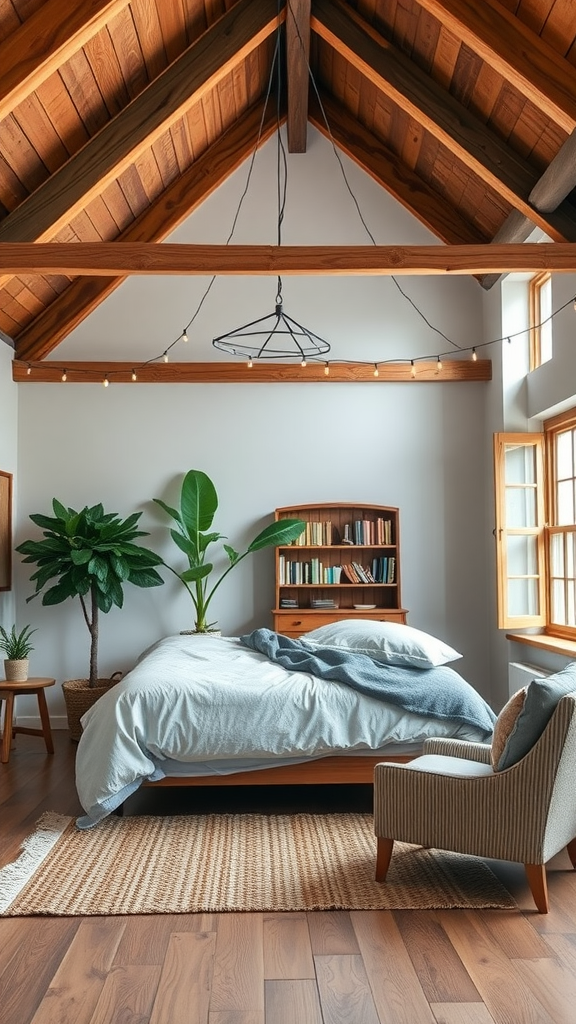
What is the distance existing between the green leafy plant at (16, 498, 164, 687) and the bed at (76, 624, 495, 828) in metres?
1.99

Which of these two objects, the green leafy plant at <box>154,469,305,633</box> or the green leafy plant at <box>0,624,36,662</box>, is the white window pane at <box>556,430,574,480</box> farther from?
the green leafy plant at <box>0,624,36,662</box>

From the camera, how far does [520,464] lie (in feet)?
21.6

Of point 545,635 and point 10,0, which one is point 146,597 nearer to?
point 545,635

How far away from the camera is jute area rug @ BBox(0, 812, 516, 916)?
3.22 m

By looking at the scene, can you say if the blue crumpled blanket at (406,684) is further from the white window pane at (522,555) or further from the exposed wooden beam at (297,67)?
the exposed wooden beam at (297,67)

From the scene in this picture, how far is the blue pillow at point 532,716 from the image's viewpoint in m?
3.12

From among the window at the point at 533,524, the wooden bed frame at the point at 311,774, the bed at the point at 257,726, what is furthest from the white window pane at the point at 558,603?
the wooden bed frame at the point at 311,774

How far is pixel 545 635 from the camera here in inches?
254

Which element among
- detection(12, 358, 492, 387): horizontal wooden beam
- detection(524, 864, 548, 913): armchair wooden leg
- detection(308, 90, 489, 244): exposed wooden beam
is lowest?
detection(524, 864, 548, 913): armchair wooden leg

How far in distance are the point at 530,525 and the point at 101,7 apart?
Result: 4.19 meters

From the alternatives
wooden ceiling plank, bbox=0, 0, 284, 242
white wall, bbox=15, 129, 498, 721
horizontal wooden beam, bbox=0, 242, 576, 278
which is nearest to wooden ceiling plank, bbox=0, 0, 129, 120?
horizontal wooden beam, bbox=0, 242, 576, 278

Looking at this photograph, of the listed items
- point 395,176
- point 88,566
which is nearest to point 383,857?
point 88,566

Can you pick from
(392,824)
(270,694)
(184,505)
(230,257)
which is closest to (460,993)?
(392,824)

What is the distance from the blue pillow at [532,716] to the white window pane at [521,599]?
10.8 ft
